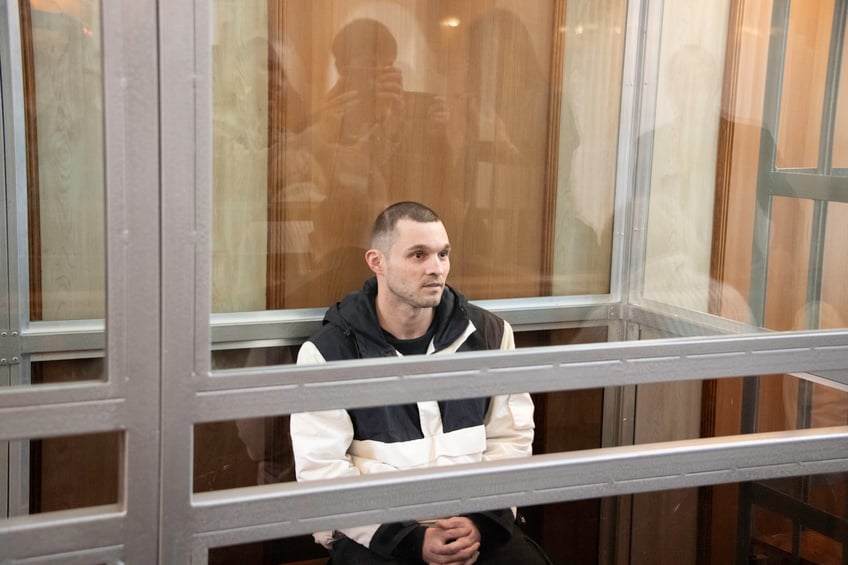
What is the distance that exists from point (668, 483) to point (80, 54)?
1232 mm

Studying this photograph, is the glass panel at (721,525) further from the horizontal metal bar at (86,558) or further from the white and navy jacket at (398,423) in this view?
the horizontal metal bar at (86,558)

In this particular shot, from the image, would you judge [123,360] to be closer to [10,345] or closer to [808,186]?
[10,345]

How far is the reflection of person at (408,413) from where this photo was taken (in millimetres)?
1602

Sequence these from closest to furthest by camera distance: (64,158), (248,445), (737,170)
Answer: (64,158) < (248,445) < (737,170)

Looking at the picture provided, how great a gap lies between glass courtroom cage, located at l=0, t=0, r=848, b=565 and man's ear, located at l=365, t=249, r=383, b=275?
0.06 feet

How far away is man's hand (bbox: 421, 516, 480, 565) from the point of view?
5.59 ft

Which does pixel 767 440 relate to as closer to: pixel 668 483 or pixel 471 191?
pixel 668 483

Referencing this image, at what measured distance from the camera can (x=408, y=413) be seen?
5.42 ft

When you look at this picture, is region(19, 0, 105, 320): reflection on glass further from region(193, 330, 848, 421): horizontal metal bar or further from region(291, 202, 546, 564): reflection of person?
region(291, 202, 546, 564): reflection of person

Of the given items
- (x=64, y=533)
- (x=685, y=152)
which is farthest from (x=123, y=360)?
(x=685, y=152)

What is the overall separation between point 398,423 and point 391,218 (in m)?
0.35

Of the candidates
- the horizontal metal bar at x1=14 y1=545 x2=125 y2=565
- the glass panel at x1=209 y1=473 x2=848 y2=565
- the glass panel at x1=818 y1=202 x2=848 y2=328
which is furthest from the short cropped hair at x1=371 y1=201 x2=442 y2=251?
the glass panel at x1=818 y1=202 x2=848 y2=328

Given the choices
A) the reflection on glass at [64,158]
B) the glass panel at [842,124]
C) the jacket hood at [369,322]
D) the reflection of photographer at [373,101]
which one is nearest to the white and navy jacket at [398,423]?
the jacket hood at [369,322]

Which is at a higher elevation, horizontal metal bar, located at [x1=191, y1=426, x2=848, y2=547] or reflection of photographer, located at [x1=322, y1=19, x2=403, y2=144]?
reflection of photographer, located at [x1=322, y1=19, x2=403, y2=144]
